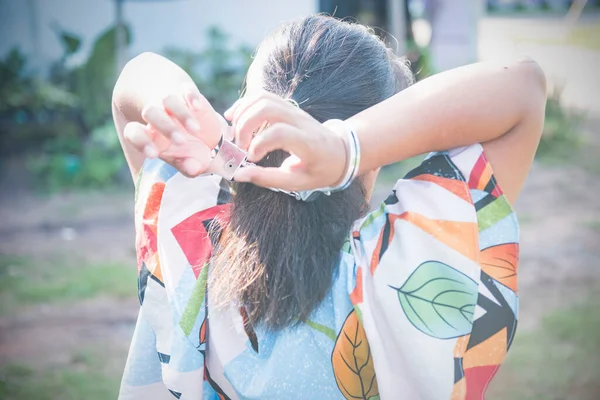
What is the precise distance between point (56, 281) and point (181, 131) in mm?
3538

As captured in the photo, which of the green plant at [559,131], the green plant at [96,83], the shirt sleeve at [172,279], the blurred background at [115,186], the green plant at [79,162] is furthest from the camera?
the green plant at [559,131]

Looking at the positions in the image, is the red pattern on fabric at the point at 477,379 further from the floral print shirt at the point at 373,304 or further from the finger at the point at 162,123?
the finger at the point at 162,123

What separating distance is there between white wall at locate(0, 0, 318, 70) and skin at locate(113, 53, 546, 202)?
6192 mm

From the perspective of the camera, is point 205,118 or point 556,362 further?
point 556,362

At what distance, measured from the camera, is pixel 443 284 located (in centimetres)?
105

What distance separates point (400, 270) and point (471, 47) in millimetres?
7587

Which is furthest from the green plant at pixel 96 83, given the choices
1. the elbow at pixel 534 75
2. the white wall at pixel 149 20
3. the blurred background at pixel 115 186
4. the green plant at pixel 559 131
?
the elbow at pixel 534 75

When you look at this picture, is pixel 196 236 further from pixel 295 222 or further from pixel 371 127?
pixel 371 127

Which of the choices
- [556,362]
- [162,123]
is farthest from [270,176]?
[556,362]

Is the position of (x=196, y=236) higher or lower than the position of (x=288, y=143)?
lower

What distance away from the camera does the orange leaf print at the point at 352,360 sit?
1.10 metres

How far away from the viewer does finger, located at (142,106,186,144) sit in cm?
90

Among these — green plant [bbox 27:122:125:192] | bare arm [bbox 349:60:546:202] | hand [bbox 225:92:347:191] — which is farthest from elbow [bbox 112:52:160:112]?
green plant [bbox 27:122:125:192]

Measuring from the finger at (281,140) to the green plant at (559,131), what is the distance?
250 inches
